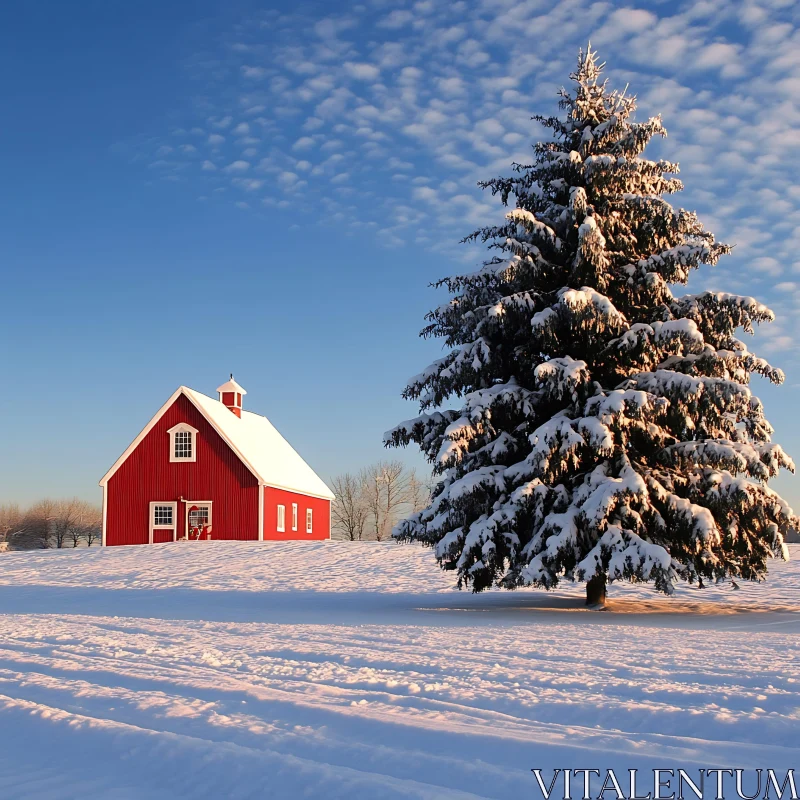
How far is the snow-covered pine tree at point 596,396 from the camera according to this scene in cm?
1430

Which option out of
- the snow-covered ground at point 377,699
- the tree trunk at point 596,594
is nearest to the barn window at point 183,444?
the snow-covered ground at point 377,699

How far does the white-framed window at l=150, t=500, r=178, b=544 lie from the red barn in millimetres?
42

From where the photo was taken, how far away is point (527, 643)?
10.6 meters

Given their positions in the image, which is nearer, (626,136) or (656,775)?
(656,775)

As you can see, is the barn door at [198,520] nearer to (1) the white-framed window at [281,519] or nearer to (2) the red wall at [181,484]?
(2) the red wall at [181,484]

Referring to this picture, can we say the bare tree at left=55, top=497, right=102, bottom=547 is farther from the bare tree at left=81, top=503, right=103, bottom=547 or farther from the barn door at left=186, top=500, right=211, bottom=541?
the barn door at left=186, top=500, right=211, bottom=541

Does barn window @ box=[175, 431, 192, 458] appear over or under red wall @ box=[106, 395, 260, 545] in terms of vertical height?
over

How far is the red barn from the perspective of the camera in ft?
113

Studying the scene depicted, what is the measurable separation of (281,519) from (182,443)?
5.82 metres

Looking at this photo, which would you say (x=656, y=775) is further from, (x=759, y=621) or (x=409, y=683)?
(x=759, y=621)

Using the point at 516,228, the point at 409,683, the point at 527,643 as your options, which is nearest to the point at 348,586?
the point at 516,228

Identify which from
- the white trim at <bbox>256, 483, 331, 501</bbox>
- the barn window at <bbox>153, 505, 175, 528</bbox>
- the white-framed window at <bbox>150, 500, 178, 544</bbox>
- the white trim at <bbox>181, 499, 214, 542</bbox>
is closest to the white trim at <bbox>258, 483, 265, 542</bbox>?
the white trim at <bbox>256, 483, 331, 501</bbox>

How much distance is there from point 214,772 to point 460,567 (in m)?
10.5

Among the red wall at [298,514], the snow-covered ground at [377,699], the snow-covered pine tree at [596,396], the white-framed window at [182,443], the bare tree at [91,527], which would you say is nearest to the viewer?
the snow-covered ground at [377,699]
